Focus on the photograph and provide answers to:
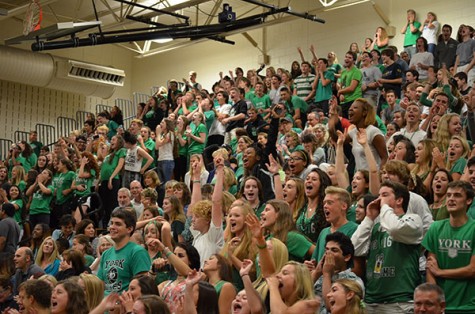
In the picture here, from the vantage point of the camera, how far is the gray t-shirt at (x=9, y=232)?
10078 millimetres

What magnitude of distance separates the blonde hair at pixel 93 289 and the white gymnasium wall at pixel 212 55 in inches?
455

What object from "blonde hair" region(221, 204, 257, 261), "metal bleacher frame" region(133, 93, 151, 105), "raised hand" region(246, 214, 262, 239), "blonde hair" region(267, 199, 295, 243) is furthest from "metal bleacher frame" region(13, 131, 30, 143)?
"raised hand" region(246, 214, 262, 239)

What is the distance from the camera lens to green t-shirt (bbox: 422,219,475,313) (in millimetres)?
5082

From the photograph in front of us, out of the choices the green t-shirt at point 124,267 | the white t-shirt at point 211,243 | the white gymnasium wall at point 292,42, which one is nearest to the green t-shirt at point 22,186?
the white t-shirt at point 211,243

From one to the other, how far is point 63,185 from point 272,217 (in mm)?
6308

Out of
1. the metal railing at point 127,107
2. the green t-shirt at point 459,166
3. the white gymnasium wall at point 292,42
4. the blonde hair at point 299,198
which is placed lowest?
the blonde hair at point 299,198

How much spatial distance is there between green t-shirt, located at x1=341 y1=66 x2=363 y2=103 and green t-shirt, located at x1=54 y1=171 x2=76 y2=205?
14.1 ft

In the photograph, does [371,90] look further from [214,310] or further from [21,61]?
[21,61]

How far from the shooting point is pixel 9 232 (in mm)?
10133

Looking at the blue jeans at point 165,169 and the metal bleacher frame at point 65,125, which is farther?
the metal bleacher frame at point 65,125

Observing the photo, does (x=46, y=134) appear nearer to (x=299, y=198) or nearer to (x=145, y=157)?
(x=145, y=157)

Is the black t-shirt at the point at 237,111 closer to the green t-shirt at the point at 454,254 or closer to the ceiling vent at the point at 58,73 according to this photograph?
the green t-shirt at the point at 454,254

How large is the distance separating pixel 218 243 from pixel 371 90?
6.97 m

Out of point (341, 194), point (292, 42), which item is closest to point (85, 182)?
point (341, 194)
